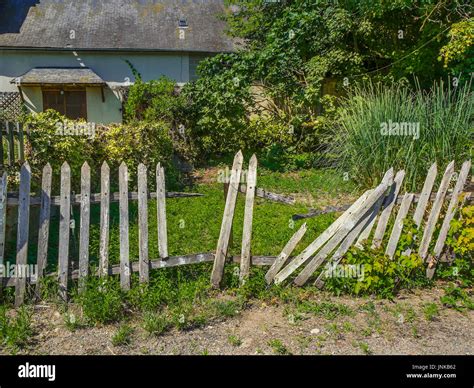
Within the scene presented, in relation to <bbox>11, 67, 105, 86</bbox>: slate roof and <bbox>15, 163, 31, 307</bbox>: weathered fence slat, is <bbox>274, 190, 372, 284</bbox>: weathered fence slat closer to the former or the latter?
<bbox>15, 163, 31, 307</bbox>: weathered fence slat

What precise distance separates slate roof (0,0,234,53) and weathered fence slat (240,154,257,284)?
45.6 ft

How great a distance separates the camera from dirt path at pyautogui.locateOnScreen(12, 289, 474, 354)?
3746 millimetres

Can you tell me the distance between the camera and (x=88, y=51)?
17172 mm

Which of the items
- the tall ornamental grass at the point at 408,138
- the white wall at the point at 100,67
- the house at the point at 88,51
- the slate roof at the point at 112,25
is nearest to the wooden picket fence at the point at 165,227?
the tall ornamental grass at the point at 408,138

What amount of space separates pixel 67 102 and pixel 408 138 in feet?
46.6

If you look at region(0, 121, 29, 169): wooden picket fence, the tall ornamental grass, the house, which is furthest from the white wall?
the tall ornamental grass

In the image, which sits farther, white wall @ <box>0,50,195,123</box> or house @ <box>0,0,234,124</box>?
white wall @ <box>0,50,195,123</box>

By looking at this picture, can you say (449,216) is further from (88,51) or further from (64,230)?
(88,51)

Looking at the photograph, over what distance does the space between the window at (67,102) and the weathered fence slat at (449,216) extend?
1476 cm

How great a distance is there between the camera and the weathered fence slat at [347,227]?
459 cm

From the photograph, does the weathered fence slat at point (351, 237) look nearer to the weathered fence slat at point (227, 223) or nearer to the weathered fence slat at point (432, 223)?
the weathered fence slat at point (432, 223)

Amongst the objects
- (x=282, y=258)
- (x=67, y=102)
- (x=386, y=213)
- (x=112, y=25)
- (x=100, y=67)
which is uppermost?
(x=112, y=25)

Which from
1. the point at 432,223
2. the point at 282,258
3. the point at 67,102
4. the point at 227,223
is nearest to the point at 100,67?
the point at 67,102

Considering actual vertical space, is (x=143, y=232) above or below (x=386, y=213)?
below
